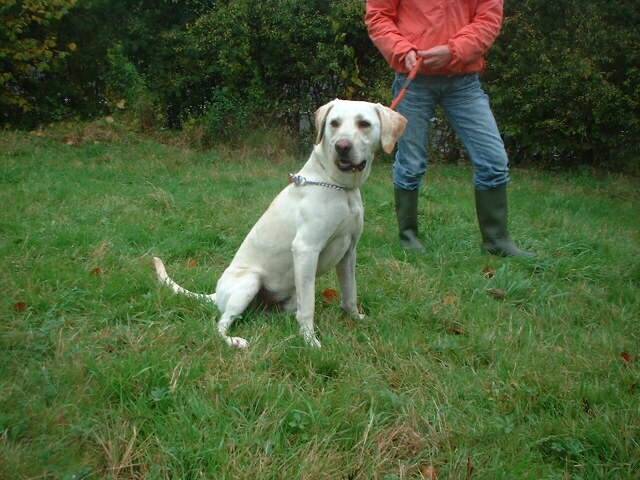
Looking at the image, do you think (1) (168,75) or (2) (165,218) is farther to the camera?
(1) (168,75)

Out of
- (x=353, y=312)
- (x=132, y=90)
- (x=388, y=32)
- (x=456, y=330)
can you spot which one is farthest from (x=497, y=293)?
(x=132, y=90)

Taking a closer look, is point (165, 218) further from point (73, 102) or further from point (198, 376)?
point (73, 102)

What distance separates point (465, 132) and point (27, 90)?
26.4 ft

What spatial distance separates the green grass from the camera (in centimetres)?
209

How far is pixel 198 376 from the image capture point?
2.51 m

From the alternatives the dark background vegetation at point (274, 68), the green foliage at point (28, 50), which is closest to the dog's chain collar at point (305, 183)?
the dark background vegetation at point (274, 68)

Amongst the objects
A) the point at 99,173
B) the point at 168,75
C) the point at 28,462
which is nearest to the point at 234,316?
the point at 28,462

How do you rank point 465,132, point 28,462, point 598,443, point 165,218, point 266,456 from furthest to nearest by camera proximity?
point 165,218 → point 465,132 → point 598,443 → point 266,456 → point 28,462

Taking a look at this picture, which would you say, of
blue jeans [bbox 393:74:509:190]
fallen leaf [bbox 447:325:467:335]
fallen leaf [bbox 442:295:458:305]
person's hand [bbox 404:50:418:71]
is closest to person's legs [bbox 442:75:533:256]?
blue jeans [bbox 393:74:509:190]

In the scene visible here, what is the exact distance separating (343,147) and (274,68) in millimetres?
6346

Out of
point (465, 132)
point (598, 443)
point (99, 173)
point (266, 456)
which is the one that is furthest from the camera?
point (99, 173)

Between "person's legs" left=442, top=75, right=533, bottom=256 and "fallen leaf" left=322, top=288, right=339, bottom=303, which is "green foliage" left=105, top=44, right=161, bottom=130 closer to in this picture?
"person's legs" left=442, top=75, right=533, bottom=256

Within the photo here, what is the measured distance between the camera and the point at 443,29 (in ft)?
14.3

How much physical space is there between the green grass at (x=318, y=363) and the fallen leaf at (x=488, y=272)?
2 centimetres
